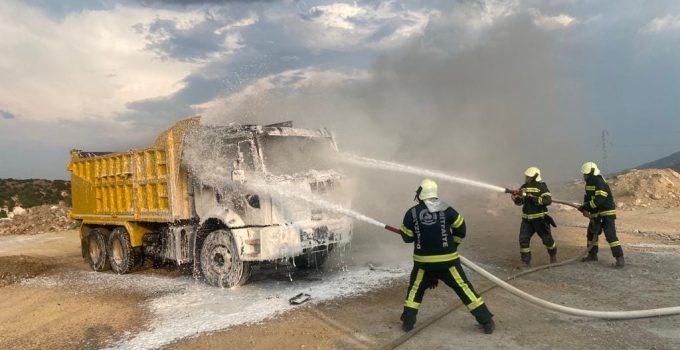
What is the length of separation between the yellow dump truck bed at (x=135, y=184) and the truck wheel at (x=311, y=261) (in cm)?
214

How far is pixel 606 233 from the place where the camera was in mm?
7938

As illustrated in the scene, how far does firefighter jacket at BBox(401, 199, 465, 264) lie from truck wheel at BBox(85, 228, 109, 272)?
7734 millimetres

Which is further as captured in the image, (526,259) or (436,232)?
(526,259)

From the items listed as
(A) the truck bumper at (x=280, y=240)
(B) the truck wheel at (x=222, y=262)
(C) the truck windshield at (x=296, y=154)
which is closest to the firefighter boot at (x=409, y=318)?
(A) the truck bumper at (x=280, y=240)

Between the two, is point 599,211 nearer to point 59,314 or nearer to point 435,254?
point 435,254

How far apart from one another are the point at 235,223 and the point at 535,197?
16.4ft

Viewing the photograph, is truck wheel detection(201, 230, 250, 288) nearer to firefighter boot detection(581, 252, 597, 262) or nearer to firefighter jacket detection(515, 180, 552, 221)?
firefighter jacket detection(515, 180, 552, 221)

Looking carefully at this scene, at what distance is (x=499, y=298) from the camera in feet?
20.7

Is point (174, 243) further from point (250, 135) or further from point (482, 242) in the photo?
point (482, 242)

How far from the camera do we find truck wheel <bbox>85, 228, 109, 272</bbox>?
1021 centimetres

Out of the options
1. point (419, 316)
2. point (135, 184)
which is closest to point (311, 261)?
point (419, 316)

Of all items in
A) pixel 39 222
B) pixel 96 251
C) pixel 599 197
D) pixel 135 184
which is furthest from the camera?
pixel 39 222

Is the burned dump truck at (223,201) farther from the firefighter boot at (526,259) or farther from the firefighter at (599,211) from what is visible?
the firefighter at (599,211)

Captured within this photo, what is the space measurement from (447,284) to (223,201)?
155 inches
